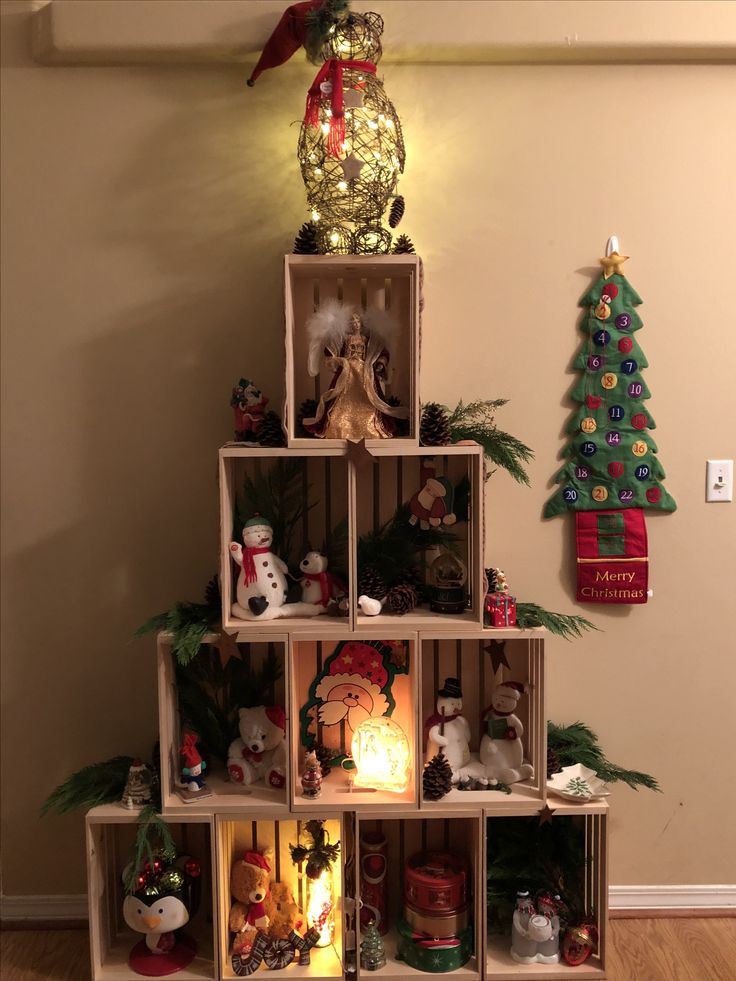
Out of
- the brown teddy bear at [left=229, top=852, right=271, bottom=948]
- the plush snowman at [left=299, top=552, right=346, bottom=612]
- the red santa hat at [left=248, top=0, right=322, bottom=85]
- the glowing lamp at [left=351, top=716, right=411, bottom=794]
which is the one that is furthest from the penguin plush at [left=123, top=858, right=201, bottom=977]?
the red santa hat at [left=248, top=0, right=322, bottom=85]

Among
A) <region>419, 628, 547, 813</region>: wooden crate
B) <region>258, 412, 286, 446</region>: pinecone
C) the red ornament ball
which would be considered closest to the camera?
<region>258, 412, 286, 446</region>: pinecone

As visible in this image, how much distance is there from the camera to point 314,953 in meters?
1.98

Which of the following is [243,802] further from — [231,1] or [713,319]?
[231,1]

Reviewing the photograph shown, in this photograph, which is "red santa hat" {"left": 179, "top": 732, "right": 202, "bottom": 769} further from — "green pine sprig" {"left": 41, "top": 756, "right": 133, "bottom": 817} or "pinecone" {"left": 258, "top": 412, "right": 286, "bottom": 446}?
"pinecone" {"left": 258, "top": 412, "right": 286, "bottom": 446}

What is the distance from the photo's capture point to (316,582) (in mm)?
1953

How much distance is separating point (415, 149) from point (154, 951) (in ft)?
6.65

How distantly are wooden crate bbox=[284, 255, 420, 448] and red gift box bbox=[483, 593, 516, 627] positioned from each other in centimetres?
41

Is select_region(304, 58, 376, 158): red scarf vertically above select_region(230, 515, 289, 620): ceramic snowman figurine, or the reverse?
select_region(304, 58, 376, 158): red scarf

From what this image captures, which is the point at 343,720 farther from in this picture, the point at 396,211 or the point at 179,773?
the point at 396,211

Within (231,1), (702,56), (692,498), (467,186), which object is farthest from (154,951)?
(702,56)

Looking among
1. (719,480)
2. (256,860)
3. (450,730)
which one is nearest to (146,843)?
(256,860)

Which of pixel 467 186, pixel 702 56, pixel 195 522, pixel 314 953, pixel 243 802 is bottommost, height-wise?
pixel 314 953

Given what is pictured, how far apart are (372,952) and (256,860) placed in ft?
1.13

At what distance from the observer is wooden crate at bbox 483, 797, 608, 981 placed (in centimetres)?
192
